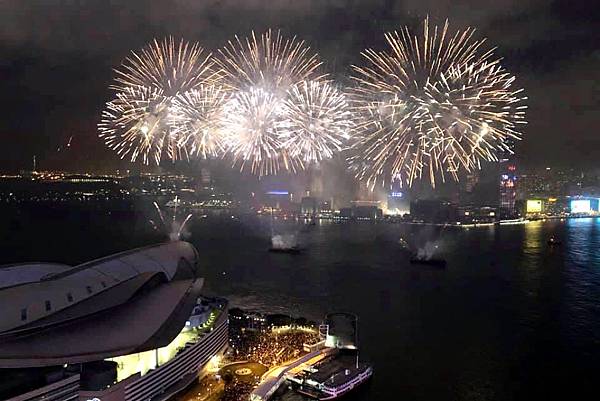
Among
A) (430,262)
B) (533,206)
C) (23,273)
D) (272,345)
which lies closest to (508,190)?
(533,206)

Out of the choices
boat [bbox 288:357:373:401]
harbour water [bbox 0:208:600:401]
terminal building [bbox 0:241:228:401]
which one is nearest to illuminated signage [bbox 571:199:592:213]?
harbour water [bbox 0:208:600:401]

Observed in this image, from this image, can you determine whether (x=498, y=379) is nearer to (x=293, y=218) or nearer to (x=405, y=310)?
(x=405, y=310)

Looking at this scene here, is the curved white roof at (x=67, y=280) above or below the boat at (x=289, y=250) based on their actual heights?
above

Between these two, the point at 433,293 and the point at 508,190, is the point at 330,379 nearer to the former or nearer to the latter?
the point at 433,293

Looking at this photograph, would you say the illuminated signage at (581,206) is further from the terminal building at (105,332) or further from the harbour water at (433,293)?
the terminal building at (105,332)

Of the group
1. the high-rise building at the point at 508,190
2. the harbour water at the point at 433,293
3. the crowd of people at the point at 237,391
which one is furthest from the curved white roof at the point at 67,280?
the high-rise building at the point at 508,190

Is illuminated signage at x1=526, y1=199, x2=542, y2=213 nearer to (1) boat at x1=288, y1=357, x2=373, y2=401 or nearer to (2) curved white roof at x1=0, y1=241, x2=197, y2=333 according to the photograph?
(1) boat at x1=288, y1=357, x2=373, y2=401
